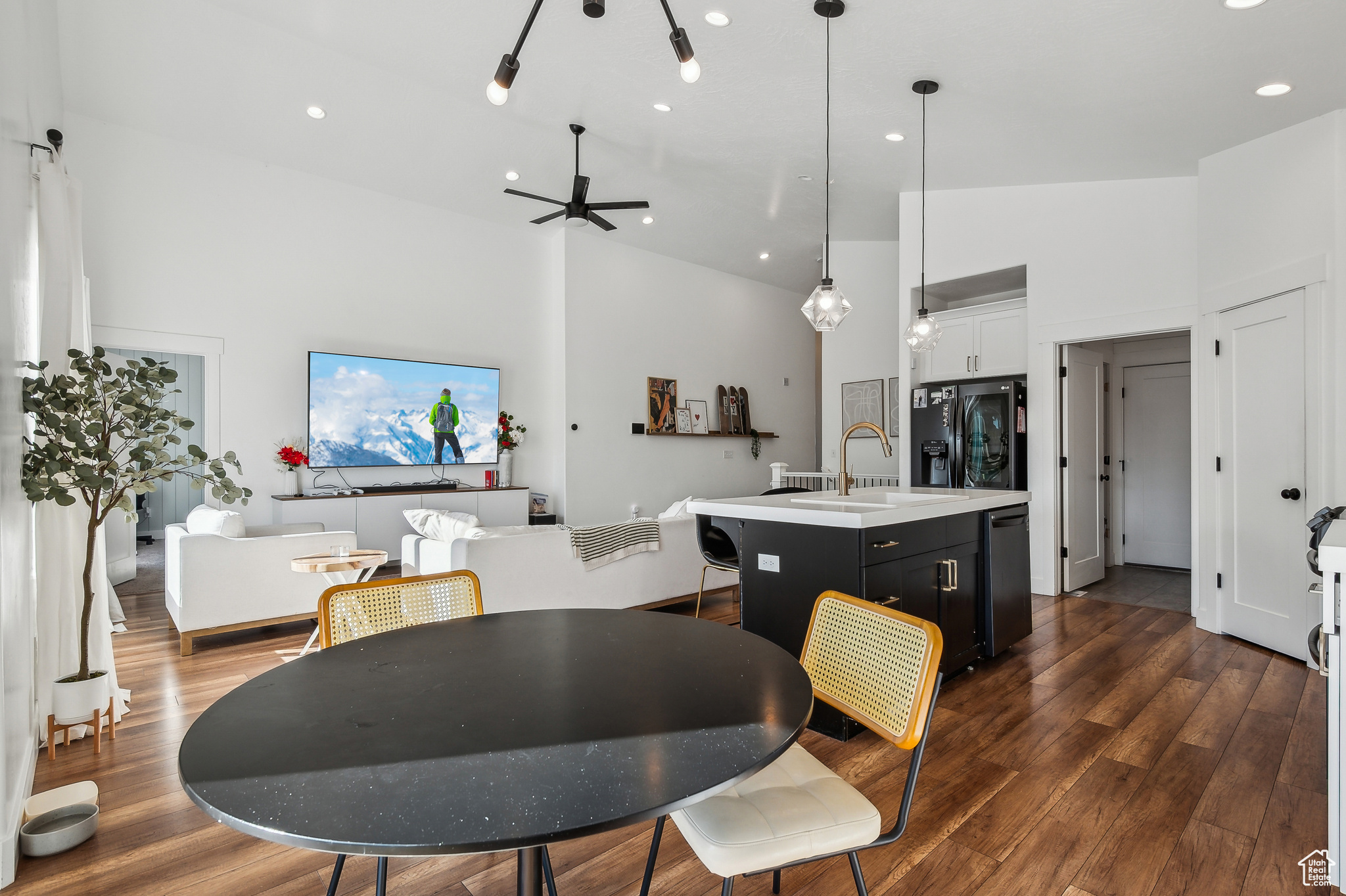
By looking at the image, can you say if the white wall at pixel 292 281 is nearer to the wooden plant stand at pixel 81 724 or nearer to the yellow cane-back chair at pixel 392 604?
the wooden plant stand at pixel 81 724

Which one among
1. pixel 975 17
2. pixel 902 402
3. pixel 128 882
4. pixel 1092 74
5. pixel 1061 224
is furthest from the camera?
pixel 902 402

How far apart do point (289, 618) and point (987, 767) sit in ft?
12.3

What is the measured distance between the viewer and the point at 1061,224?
4742mm

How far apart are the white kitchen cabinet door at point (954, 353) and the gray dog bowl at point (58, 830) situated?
18.3 ft

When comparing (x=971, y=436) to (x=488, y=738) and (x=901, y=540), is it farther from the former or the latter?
(x=488, y=738)

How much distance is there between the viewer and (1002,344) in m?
5.26

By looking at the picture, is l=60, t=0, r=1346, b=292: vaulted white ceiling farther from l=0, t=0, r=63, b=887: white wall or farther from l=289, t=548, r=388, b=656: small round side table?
l=289, t=548, r=388, b=656: small round side table

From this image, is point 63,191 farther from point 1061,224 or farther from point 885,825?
point 1061,224

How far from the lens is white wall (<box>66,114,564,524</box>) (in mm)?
4875

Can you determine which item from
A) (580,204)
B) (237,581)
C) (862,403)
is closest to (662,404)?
(862,403)

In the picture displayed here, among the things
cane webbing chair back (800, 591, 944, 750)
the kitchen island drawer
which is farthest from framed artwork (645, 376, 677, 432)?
cane webbing chair back (800, 591, 944, 750)

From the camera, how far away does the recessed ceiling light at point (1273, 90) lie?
3.11m

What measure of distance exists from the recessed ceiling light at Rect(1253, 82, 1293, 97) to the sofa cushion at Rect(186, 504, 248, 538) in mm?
5730

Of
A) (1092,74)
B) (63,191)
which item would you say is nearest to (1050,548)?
(1092,74)
